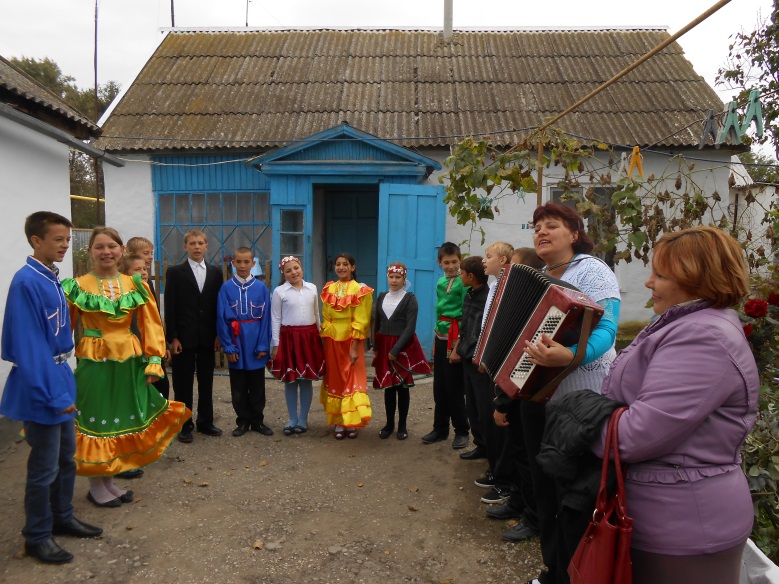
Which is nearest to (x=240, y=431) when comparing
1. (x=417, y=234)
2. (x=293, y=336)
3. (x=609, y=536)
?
(x=293, y=336)

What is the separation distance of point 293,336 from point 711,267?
159 inches

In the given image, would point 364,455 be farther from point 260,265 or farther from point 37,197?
point 260,265

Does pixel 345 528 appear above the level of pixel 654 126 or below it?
below

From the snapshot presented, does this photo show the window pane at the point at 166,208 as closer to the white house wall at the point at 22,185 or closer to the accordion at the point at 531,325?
the white house wall at the point at 22,185

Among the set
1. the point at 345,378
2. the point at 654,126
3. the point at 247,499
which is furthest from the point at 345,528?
the point at 654,126

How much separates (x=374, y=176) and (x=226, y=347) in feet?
13.1

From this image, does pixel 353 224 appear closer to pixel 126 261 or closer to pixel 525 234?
pixel 525 234

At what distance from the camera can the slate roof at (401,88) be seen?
911 centimetres

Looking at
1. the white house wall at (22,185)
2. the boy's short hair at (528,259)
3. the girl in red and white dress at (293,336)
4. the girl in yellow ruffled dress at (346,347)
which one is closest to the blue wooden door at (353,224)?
the white house wall at (22,185)

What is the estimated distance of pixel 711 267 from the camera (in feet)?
5.90

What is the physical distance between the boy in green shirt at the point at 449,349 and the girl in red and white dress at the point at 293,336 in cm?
109

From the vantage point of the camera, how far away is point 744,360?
1.74m

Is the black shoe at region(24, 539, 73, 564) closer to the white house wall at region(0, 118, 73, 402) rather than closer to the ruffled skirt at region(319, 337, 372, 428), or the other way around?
the white house wall at region(0, 118, 73, 402)

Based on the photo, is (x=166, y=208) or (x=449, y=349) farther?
(x=166, y=208)
